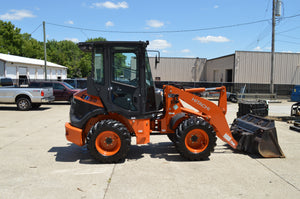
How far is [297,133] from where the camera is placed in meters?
8.82

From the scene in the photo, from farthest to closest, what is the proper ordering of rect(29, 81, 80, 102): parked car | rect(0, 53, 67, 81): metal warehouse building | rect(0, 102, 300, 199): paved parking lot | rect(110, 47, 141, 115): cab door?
1. rect(0, 53, 67, 81): metal warehouse building
2. rect(29, 81, 80, 102): parked car
3. rect(110, 47, 141, 115): cab door
4. rect(0, 102, 300, 199): paved parking lot

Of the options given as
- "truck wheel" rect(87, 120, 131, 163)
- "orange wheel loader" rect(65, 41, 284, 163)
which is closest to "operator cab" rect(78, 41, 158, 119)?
"orange wheel loader" rect(65, 41, 284, 163)

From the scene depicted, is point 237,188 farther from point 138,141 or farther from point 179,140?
point 138,141

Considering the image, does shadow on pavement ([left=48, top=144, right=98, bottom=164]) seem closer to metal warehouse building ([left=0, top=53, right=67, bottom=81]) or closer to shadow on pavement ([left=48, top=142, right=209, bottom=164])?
shadow on pavement ([left=48, top=142, right=209, bottom=164])

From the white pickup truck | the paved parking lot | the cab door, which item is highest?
the cab door

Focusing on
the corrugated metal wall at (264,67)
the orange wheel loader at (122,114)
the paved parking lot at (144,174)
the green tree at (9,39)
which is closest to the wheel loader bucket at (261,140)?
the orange wheel loader at (122,114)

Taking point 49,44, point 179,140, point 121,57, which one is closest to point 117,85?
point 121,57

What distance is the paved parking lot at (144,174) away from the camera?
4043 millimetres

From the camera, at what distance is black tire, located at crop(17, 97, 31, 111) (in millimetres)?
14367

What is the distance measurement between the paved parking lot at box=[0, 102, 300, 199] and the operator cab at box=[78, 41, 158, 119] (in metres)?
1.29

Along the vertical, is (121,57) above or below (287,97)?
above

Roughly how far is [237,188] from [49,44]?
84469mm

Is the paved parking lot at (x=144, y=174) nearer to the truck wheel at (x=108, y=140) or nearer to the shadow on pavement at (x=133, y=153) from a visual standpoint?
the shadow on pavement at (x=133, y=153)

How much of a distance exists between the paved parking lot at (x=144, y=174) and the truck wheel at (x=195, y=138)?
0.70 feet
